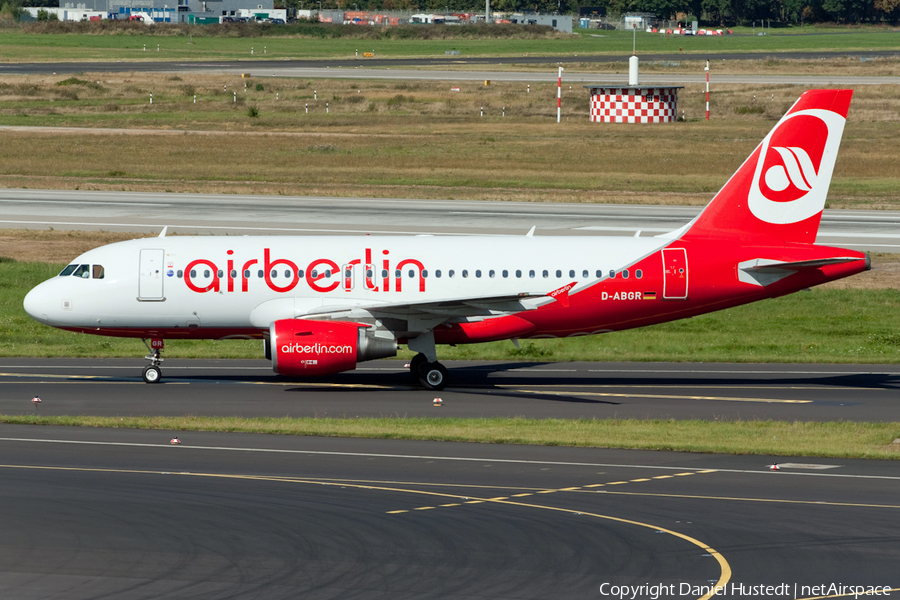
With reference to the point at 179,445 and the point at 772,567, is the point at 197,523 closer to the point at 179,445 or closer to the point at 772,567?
the point at 179,445

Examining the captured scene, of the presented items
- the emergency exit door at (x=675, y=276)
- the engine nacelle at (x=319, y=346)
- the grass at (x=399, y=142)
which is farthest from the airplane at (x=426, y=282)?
the grass at (x=399, y=142)

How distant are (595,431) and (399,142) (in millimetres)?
69364

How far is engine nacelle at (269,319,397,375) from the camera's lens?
31.8m

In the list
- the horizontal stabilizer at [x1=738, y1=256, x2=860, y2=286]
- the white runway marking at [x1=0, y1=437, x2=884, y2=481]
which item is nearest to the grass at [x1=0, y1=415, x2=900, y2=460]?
the white runway marking at [x1=0, y1=437, x2=884, y2=481]

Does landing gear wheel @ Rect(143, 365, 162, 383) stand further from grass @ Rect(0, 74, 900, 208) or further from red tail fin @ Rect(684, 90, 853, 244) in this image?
grass @ Rect(0, 74, 900, 208)

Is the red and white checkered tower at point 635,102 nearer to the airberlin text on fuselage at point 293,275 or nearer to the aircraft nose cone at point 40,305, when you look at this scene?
the airberlin text on fuselage at point 293,275

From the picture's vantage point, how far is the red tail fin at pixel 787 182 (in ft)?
113

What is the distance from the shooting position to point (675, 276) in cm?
3350

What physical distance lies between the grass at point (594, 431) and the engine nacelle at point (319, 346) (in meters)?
2.77

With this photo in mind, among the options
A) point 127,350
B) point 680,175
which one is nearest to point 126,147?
point 680,175

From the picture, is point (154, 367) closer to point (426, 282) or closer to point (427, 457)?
point (426, 282)

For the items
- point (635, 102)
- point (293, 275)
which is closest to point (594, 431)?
point (293, 275)

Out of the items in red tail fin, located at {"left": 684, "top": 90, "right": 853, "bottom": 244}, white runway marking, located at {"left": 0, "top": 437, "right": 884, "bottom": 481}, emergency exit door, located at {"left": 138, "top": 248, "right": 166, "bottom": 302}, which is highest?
red tail fin, located at {"left": 684, "top": 90, "right": 853, "bottom": 244}

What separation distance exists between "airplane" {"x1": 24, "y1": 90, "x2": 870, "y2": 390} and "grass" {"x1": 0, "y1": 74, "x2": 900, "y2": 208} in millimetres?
37374
